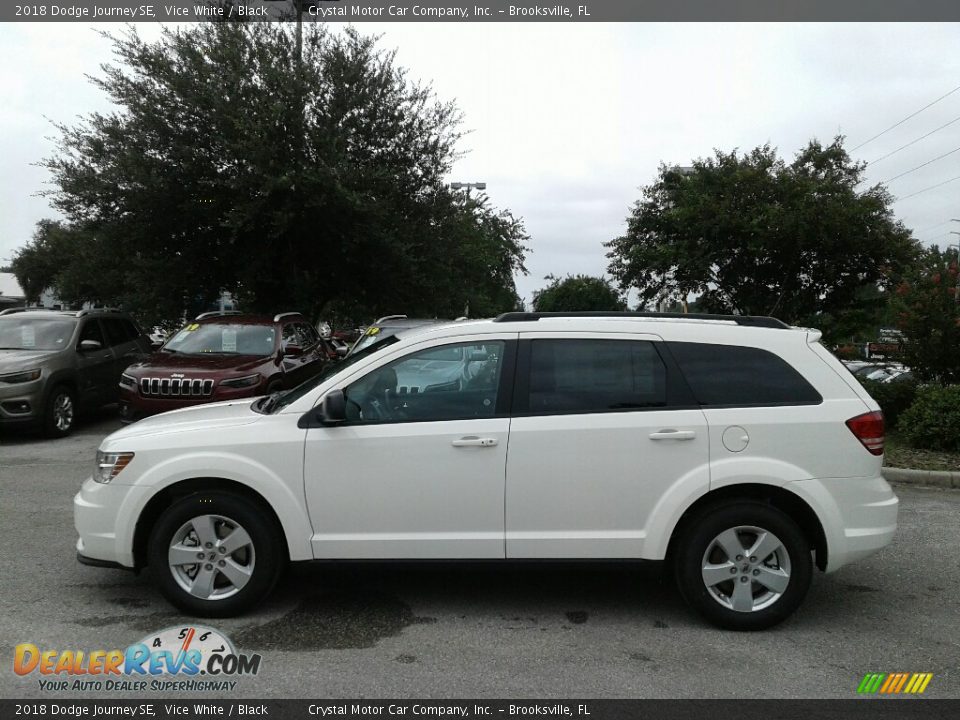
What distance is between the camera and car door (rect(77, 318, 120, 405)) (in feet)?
37.8

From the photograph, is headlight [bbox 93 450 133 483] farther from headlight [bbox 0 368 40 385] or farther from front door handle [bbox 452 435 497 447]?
headlight [bbox 0 368 40 385]

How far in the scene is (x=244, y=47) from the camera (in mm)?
16312

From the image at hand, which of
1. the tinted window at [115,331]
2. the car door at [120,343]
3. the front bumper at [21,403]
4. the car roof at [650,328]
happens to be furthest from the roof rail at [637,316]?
the tinted window at [115,331]

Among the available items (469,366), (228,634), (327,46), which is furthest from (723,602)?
(327,46)

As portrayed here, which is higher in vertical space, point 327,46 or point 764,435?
point 327,46

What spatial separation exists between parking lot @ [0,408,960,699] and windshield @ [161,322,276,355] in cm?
533

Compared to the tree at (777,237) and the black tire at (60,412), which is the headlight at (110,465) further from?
the tree at (777,237)

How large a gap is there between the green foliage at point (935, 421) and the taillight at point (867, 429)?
6.03 metres

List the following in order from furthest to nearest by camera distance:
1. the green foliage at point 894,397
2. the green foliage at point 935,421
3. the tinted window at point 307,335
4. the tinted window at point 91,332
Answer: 1. the tinted window at point 307,335
2. the tinted window at point 91,332
3. the green foliage at point 894,397
4. the green foliage at point 935,421

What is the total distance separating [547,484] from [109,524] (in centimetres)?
249

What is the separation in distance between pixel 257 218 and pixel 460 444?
41.0 feet


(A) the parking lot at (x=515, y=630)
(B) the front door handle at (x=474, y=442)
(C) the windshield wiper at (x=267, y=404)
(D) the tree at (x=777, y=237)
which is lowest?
(A) the parking lot at (x=515, y=630)

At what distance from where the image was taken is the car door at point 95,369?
37.8 feet
